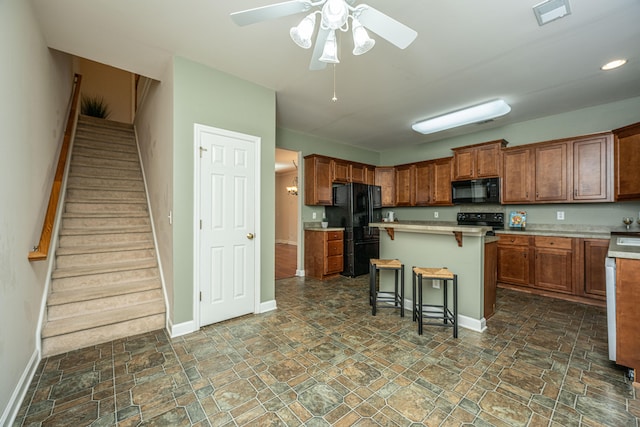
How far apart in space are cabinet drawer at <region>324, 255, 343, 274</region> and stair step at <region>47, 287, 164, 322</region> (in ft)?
8.99

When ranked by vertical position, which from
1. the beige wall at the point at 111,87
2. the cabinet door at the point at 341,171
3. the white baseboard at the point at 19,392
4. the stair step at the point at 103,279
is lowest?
the white baseboard at the point at 19,392

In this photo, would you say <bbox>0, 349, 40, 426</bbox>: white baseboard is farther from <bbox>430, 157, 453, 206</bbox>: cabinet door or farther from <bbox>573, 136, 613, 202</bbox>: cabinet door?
<bbox>573, 136, 613, 202</bbox>: cabinet door

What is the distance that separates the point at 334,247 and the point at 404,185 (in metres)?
2.35

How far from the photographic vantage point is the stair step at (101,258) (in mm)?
2855

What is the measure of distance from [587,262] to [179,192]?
17.2 feet

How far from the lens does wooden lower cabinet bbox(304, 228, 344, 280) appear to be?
4766 mm

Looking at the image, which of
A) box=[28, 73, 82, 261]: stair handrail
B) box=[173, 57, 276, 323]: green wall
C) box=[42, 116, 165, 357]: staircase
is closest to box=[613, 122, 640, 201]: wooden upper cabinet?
box=[173, 57, 276, 323]: green wall

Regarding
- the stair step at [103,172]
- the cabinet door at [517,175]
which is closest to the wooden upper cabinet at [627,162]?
the cabinet door at [517,175]

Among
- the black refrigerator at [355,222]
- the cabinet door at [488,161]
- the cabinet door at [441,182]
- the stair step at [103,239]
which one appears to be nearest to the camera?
the stair step at [103,239]

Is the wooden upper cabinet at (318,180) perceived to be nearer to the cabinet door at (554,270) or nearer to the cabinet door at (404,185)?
the cabinet door at (404,185)

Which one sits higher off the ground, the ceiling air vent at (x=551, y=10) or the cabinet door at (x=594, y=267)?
the ceiling air vent at (x=551, y=10)

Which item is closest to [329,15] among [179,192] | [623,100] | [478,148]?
[179,192]

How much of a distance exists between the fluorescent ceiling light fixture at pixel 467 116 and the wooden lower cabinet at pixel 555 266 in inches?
77.0

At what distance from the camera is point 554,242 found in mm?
3762
